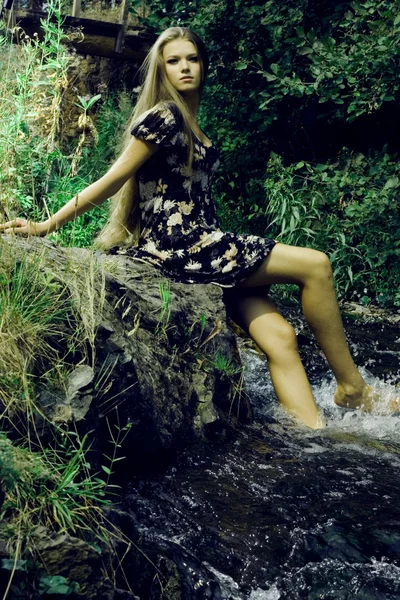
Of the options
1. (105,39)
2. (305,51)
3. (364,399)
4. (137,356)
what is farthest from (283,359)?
(105,39)

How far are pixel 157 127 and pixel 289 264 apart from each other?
2.78 ft

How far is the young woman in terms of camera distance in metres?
3.57

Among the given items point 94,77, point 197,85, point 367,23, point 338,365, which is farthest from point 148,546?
point 94,77

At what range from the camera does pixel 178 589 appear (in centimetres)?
207

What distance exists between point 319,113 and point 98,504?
561 centimetres

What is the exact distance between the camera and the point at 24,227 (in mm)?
2891

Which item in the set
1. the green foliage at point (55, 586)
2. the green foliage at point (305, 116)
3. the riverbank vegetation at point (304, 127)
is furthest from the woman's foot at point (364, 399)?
the green foliage at point (305, 116)

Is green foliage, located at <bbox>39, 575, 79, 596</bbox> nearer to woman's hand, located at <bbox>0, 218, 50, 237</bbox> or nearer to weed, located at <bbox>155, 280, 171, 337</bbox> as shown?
woman's hand, located at <bbox>0, 218, 50, 237</bbox>

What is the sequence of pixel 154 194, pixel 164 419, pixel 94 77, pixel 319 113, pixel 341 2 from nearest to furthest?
pixel 164 419 < pixel 154 194 < pixel 341 2 < pixel 319 113 < pixel 94 77

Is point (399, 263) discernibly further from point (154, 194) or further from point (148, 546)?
point (148, 546)

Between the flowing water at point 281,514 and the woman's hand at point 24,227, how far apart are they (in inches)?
38.7

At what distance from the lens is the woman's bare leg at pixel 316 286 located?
11.8 feet

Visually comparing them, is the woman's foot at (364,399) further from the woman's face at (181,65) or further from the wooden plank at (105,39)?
the wooden plank at (105,39)

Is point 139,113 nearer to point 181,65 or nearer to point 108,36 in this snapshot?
point 181,65
